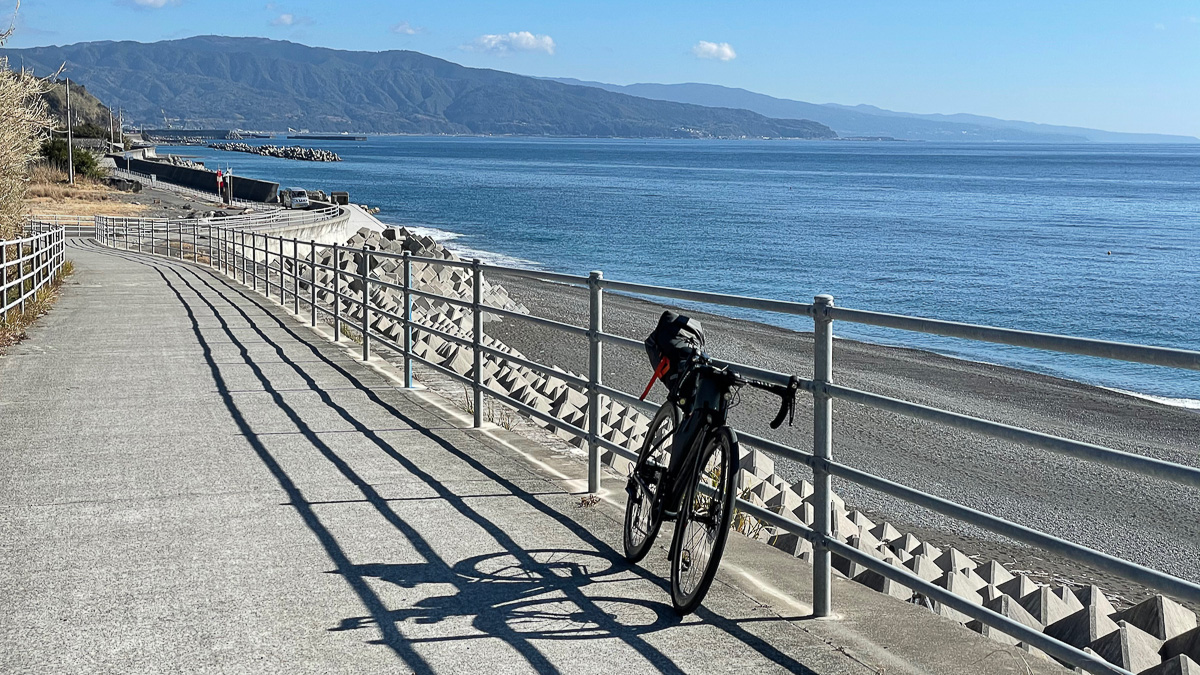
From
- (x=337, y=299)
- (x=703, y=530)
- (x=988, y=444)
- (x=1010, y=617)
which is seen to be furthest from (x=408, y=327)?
(x=988, y=444)

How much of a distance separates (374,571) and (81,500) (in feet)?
7.21

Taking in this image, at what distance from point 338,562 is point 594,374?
1.95 metres

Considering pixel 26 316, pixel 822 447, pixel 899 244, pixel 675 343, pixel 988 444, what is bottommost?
pixel 988 444

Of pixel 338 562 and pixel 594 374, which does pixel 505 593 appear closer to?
pixel 338 562

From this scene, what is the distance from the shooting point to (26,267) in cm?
1780

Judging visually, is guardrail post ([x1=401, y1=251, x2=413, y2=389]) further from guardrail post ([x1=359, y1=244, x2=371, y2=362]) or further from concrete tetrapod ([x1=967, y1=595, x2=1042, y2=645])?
concrete tetrapod ([x1=967, y1=595, x2=1042, y2=645])

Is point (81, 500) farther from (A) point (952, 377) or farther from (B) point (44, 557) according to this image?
(A) point (952, 377)

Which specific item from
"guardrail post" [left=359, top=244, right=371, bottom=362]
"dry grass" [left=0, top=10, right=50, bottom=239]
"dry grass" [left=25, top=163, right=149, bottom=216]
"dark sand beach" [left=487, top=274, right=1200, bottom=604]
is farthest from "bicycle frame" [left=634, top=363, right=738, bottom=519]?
"dry grass" [left=25, top=163, right=149, bottom=216]

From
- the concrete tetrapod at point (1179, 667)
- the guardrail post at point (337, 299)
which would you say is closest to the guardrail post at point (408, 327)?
the guardrail post at point (337, 299)

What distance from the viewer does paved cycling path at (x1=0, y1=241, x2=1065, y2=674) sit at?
419 cm

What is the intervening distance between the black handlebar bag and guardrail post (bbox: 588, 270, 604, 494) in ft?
4.45

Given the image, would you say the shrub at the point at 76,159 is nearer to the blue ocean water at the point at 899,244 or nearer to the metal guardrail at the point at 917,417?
the blue ocean water at the point at 899,244

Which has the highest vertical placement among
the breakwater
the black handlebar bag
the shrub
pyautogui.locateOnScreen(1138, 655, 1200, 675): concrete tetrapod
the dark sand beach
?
the shrub

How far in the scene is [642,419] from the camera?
14695 mm
